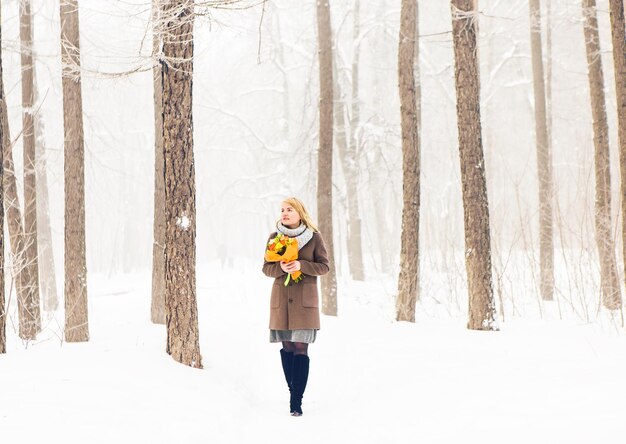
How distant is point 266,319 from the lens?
39.7 feet

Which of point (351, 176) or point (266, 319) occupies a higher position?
point (351, 176)

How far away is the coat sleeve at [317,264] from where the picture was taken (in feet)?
17.9

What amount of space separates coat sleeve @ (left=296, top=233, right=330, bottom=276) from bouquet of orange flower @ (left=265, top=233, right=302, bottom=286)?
10 cm

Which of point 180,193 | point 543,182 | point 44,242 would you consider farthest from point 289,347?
point 44,242

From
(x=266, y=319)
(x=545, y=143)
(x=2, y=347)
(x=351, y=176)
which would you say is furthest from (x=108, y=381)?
(x=351, y=176)

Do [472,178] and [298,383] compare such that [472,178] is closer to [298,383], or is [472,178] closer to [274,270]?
[274,270]

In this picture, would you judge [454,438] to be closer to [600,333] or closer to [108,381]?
[108,381]

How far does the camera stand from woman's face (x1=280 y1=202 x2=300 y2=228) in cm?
554

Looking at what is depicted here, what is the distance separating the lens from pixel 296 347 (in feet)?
18.5

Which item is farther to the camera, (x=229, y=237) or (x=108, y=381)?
(x=229, y=237)

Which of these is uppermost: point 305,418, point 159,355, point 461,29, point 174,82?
point 461,29

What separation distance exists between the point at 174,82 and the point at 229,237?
198 ft

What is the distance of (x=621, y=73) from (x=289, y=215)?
221 inches

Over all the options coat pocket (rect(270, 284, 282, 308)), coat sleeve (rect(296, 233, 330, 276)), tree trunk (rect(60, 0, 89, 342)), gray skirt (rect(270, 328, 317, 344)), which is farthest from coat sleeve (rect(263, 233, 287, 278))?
tree trunk (rect(60, 0, 89, 342))
